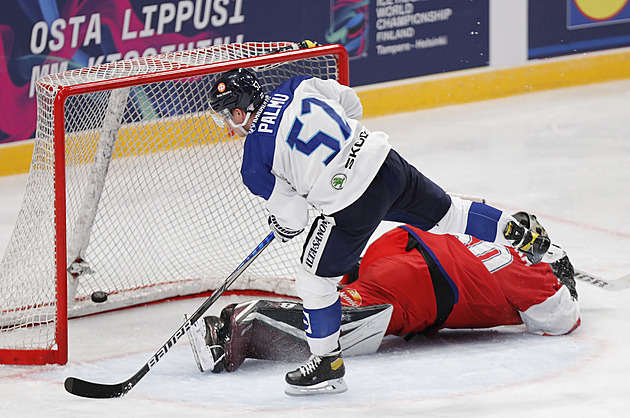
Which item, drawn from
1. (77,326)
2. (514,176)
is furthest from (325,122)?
(514,176)

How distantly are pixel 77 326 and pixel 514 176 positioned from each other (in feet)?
8.85

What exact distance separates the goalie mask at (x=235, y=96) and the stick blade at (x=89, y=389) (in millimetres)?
833

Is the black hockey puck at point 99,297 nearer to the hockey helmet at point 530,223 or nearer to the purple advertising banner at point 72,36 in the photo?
the hockey helmet at point 530,223

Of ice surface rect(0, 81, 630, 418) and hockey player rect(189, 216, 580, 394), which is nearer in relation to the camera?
ice surface rect(0, 81, 630, 418)

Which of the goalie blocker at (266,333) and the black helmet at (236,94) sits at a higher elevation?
the black helmet at (236,94)

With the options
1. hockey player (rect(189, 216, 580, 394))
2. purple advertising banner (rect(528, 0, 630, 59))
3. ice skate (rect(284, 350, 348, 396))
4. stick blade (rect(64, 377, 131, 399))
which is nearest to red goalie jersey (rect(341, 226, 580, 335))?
hockey player (rect(189, 216, 580, 394))

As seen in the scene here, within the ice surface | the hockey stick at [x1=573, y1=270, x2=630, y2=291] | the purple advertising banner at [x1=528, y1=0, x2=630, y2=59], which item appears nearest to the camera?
the ice surface

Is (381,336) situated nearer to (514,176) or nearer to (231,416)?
(231,416)

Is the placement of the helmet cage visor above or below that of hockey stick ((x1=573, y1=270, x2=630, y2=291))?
above

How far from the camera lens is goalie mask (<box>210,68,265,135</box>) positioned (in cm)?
307

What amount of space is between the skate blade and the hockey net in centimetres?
79

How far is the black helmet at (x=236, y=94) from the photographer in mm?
3068

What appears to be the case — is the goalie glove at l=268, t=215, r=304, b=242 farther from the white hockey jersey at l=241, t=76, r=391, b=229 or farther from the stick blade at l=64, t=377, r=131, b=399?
the stick blade at l=64, t=377, r=131, b=399

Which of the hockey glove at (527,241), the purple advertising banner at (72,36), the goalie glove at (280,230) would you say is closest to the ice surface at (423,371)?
the hockey glove at (527,241)
